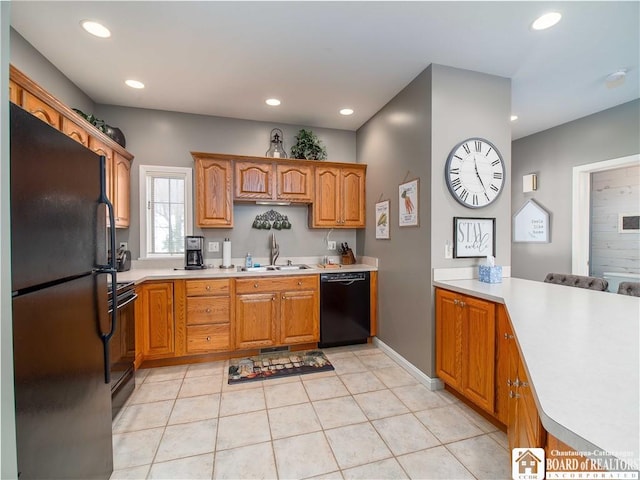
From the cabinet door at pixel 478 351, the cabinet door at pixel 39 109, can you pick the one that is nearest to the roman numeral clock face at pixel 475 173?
the cabinet door at pixel 478 351

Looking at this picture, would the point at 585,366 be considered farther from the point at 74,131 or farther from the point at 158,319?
the point at 74,131

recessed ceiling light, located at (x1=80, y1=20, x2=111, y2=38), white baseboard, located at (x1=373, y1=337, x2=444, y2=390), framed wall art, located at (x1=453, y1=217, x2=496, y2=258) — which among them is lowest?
white baseboard, located at (x1=373, y1=337, x2=444, y2=390)

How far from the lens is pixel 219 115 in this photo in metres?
3.51

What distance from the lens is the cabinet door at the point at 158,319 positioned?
9.04ft

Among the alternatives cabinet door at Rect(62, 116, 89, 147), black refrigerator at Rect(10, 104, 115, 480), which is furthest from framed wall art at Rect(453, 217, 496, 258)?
cabinet door at Rect(62, 116, 89, 147)

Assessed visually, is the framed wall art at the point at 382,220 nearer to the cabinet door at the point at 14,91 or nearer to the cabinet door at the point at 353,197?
the cabinet door at the point at 353,197

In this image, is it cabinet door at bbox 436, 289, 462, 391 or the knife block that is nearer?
cabinet door at bbox 436, 289, 462, 391

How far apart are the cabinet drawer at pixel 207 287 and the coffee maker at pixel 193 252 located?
0.41 metres

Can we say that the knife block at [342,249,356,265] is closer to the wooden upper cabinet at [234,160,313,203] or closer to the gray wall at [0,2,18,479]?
the wooden upper cabinet at [234,160,313,203]

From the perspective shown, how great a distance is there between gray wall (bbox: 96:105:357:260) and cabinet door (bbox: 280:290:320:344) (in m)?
0.75

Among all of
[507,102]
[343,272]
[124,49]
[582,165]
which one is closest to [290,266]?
[343,272]

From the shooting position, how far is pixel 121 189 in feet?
9.80

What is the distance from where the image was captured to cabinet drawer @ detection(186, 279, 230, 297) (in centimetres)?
289

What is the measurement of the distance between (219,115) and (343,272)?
246cm
